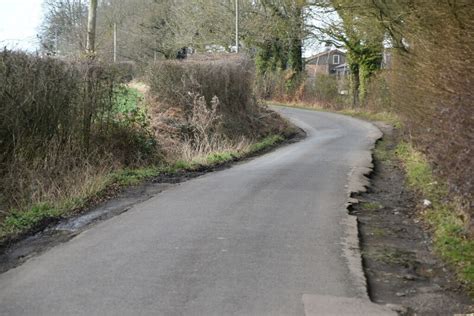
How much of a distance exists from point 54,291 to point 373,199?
7.61 meters

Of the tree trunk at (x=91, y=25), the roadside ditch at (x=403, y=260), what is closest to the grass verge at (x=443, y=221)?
the roadside ditch at (x=403, y=260)

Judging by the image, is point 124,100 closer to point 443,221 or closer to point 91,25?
point 91,25

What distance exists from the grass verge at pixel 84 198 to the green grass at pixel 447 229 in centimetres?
567

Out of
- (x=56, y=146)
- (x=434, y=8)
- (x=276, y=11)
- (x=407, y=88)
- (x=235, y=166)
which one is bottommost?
(x=235, y=166)

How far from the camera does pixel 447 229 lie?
339 inches

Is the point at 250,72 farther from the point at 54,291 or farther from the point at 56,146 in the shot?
the point at 54,291

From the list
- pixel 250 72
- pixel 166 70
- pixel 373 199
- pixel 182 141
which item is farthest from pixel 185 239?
pixel 250 72

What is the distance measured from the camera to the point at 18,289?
19.9 feet

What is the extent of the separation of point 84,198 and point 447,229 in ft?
20.1

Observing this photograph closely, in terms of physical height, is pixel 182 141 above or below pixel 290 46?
below

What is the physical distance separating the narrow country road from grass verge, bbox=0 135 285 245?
3.09 feet

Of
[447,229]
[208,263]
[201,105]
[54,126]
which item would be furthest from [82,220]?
[201,105]

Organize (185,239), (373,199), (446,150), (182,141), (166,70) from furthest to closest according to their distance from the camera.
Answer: (166,70), (182,141), (373,199), (446,150), (185,239)

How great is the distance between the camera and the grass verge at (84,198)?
888cm
